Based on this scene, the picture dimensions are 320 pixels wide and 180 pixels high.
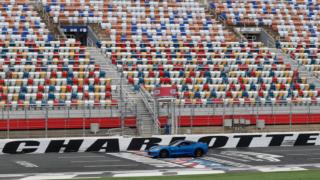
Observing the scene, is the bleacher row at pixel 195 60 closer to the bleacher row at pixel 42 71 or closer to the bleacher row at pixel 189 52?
the bleacher row at pixel 189 52

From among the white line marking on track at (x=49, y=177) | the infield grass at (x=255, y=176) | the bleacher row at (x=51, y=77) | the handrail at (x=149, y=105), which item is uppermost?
the bleacher row at (x=51, y=77)

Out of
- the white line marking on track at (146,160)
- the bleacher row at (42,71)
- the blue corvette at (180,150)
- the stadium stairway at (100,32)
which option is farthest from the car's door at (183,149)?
the stadium stairway at (100,32)

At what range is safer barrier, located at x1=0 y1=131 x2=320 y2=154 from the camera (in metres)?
39.1

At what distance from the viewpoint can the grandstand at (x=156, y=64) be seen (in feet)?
143

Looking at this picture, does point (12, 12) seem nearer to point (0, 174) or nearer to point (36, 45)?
point (36, 45)

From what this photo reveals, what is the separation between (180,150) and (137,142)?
4.29 metres

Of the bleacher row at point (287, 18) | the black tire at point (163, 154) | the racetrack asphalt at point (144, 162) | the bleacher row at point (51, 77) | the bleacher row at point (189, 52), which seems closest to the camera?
the racetrack asphalt at point (144, 162)

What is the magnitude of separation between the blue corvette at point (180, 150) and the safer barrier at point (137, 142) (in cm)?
373

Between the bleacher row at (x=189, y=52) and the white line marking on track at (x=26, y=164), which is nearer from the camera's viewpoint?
the white line marking on track at (x=26, y=164)

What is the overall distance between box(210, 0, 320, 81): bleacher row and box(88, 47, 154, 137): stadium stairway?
13735 millimetres

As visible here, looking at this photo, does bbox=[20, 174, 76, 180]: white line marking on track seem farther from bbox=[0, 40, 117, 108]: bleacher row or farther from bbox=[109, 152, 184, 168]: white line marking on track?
bbox=[0, 40, 117, 108]: bleacher row

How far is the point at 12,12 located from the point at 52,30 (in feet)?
10.0

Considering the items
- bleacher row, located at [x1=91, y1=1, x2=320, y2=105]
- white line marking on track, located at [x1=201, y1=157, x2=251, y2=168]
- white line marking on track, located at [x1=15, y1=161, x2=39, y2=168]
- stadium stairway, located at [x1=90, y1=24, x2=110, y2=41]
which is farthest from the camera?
stadium stairway, located at [x1=90, y1=24, x2=110, y2=41]

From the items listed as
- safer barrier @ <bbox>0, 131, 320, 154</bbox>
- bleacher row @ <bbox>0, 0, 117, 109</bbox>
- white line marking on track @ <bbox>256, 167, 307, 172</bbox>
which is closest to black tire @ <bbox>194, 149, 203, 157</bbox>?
safer barrier @ <bbox>0, 131, 320, 154</bbox>
